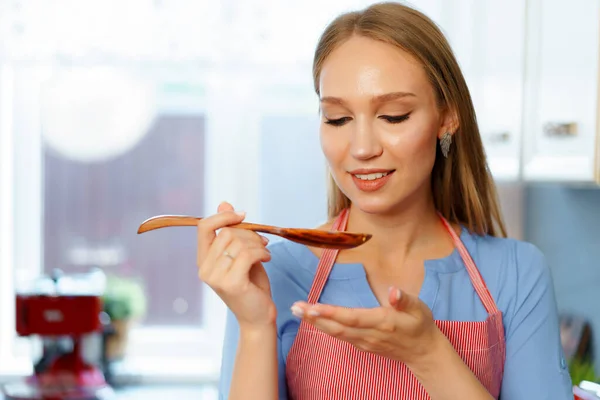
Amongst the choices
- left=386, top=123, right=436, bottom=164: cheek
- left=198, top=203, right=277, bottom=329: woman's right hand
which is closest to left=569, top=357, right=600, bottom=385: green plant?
left=386, top=123, right=436, bottom=164: cheek

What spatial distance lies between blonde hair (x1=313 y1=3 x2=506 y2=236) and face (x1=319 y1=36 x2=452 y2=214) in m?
0.02

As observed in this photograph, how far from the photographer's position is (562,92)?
1987 millimetres

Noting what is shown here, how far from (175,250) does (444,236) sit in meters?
2.06

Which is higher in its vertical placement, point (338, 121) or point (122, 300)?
point (338, 121)

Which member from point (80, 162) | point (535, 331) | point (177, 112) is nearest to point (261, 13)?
point (177, 112)

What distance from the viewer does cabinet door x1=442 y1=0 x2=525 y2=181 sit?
2.36 metres

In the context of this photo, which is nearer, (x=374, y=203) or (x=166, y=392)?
(x=374, y=203)

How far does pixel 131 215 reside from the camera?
3.31 meters

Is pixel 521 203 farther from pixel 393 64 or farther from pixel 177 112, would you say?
pixel 393 64

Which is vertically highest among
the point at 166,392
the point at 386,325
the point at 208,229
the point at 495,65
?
the point at 495,65

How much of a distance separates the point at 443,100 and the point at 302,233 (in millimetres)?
314

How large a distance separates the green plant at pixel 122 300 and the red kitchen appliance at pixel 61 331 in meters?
0.28

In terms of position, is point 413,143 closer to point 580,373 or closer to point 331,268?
point 331,268

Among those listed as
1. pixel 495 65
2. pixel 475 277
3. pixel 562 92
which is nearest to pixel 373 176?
pixel 475 277
